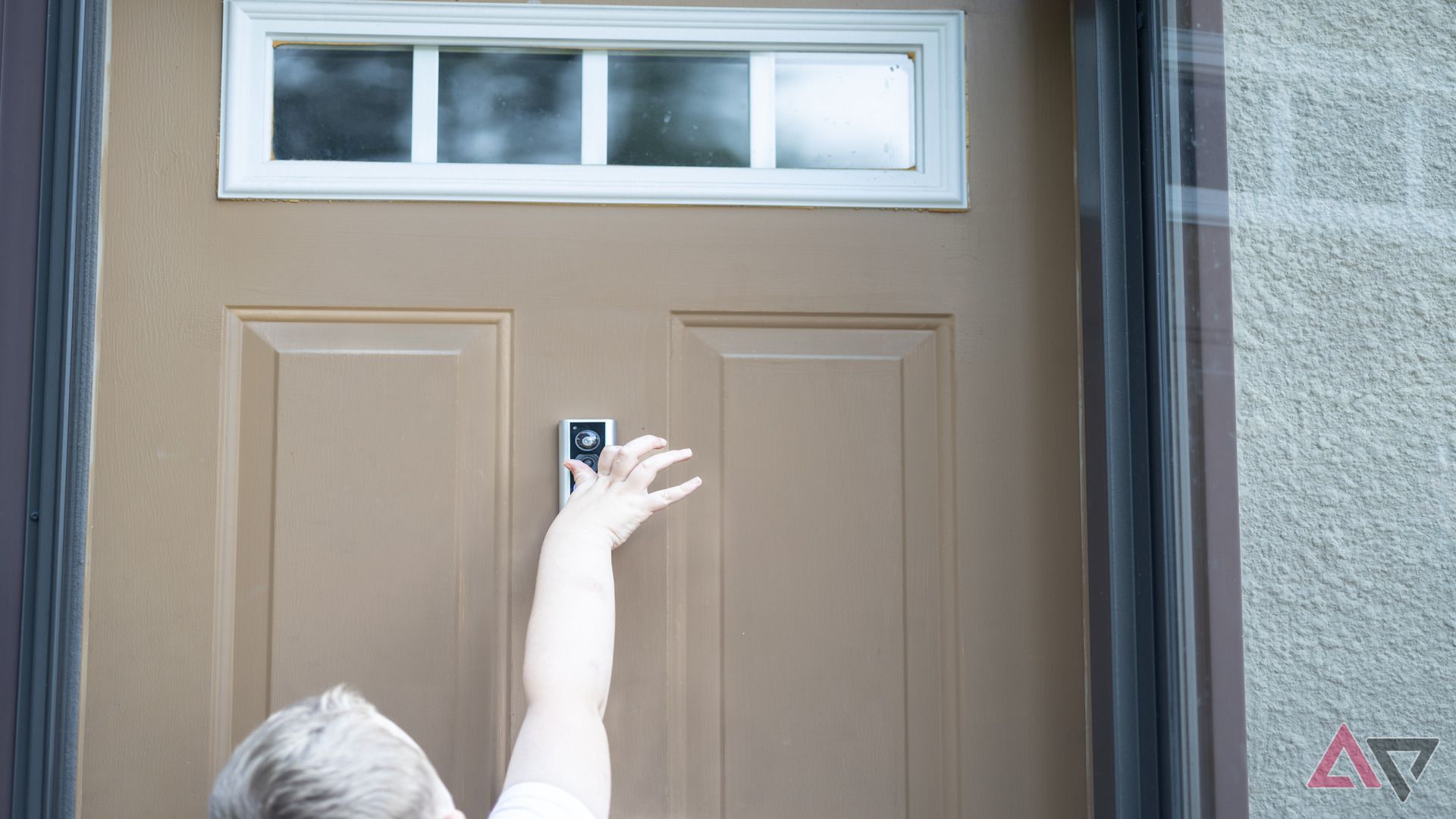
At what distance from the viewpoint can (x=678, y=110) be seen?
Result: 144 cm

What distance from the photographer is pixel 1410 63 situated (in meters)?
1.13

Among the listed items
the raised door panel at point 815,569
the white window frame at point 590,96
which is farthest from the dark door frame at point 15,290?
the raised door panel at point 815,569

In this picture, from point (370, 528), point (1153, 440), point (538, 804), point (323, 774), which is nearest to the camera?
point (323, 774)

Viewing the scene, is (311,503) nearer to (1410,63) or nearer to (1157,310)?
(1157,310)

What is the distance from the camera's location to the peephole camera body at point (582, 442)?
139 centimetres

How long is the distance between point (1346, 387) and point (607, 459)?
0.91 meters

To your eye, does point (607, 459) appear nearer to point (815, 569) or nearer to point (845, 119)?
point (815, 569)

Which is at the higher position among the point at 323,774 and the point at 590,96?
the point at 590,96

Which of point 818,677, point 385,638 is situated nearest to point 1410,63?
point 818,677

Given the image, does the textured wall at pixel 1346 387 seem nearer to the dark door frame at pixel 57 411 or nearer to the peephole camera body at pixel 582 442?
the peephole camera body at pixel 582 442

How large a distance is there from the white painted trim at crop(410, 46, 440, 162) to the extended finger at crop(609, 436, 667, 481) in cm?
52

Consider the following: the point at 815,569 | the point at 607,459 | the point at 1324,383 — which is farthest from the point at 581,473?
the point at 1324,383

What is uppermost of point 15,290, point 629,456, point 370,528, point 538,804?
point 15,290

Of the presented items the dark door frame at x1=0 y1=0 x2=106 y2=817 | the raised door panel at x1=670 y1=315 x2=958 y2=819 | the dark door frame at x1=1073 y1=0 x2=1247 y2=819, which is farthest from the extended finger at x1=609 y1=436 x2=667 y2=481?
the dark door frame at x1=0 y1=0 x2=106 y2=817
